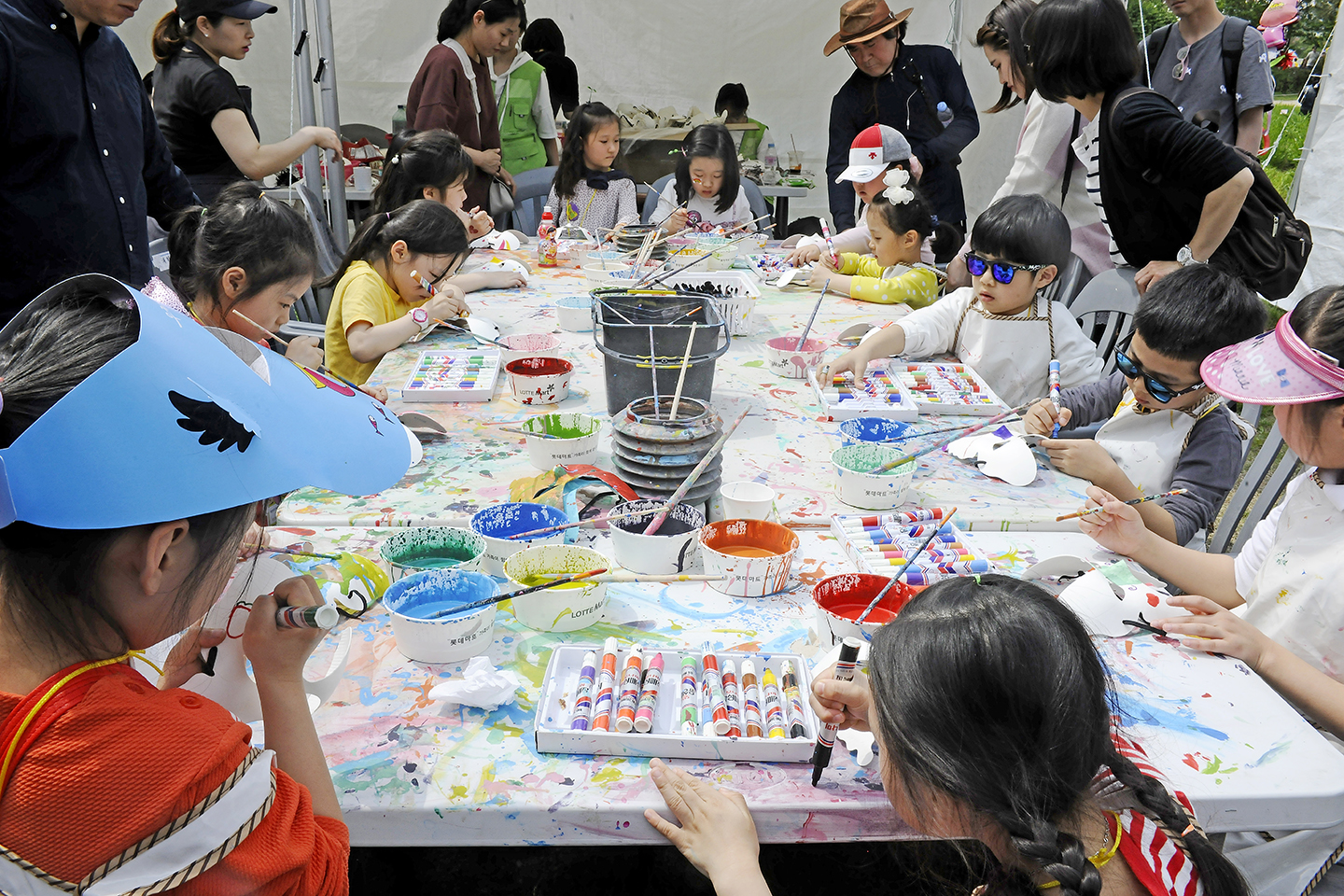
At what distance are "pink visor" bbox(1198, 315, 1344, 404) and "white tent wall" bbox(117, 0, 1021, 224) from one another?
198 inches

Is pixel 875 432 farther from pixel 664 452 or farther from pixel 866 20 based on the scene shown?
pixel 866 20

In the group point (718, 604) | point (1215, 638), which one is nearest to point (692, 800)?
point (718, 604)

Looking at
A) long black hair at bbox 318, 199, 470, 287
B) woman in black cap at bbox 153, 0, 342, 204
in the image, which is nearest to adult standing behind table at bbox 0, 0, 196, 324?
woman in black cap at bbox 153, 0, 342, 204

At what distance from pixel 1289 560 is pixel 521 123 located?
5139 millimetres

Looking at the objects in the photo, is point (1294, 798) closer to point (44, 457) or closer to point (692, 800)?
point (692, 800)

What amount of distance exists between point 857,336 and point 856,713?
6.26 ft

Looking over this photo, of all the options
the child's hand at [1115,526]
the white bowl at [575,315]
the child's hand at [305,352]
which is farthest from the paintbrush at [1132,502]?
the child's hand at [305,352]

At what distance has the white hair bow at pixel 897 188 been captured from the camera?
3473 mm

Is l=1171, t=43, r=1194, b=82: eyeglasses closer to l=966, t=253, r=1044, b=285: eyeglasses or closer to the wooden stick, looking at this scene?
l=966, t=253, r=1044, b=285: eyeglasses

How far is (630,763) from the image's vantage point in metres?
1.13

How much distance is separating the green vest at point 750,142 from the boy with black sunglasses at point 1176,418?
557 centimetres

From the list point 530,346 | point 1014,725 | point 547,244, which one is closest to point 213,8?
point 547,244

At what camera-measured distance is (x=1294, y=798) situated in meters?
1.08

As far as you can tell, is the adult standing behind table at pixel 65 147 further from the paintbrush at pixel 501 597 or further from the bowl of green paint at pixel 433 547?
the paintbrush at pixel 501 597
